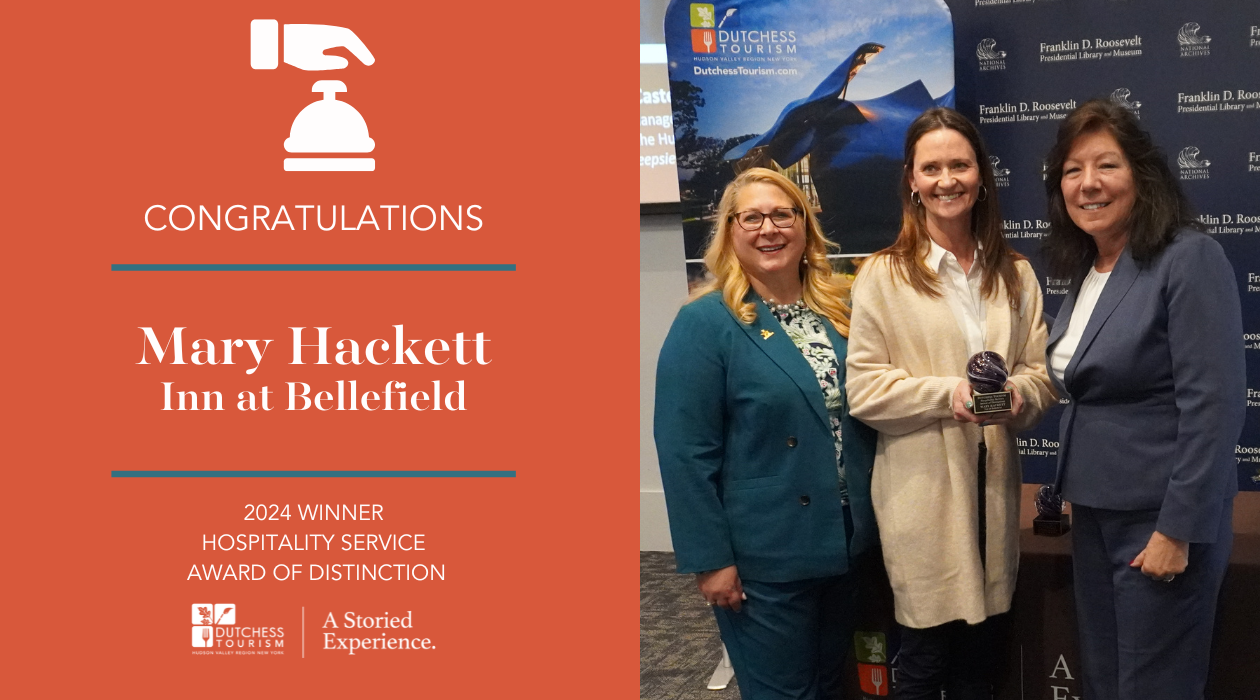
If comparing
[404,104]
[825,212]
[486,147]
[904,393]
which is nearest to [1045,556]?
[904,393]

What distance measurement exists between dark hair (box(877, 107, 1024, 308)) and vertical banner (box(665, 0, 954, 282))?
112cm

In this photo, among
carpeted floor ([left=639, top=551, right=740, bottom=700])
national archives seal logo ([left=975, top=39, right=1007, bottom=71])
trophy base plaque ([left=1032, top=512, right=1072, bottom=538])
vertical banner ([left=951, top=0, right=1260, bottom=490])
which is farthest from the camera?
carpeted floor ([left=639, top=551, right=740, bottom=700])

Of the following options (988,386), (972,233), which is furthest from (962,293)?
(988,386)

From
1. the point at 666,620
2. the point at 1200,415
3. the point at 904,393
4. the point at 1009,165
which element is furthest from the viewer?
the point at 666,620

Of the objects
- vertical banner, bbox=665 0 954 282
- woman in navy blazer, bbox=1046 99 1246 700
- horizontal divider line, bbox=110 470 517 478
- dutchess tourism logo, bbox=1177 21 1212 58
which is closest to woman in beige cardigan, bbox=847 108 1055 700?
woman in navy blazer, bbox=1046 99 1246 700

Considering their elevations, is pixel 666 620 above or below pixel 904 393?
below

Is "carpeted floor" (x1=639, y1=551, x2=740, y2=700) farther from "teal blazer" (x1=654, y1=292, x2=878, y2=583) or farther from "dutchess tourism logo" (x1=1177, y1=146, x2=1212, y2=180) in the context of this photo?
"dutchess tourism logo" (x1=1177, y1=146, x2=1212, y2=180)

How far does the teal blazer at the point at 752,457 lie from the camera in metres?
2.03

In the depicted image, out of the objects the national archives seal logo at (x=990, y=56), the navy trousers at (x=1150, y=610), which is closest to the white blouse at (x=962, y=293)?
the navy trousers at (x=1150, y=610)

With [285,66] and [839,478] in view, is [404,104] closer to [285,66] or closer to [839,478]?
[285,66]

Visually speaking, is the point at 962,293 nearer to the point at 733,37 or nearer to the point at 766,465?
the point at 766,465

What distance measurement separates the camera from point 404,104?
1.85m

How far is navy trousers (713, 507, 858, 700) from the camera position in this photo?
81.0 inches

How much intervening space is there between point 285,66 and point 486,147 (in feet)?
1.25
